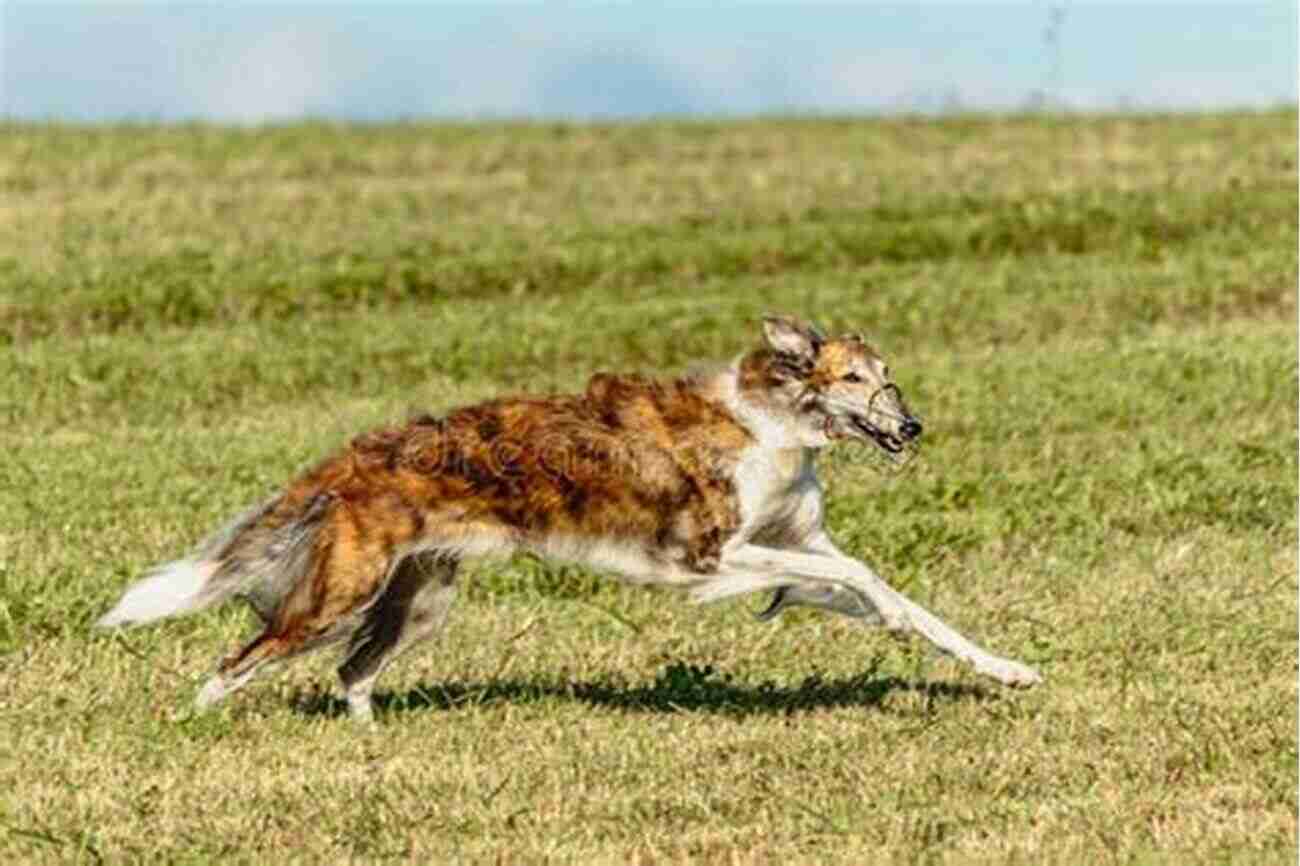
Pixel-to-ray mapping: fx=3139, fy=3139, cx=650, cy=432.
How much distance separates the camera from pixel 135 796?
9883mm

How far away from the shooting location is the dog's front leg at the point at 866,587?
36.6 feet

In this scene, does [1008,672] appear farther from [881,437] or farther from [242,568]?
[242,568]

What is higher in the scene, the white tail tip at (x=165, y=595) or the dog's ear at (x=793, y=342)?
the dog's ear at (x=793, y=342)

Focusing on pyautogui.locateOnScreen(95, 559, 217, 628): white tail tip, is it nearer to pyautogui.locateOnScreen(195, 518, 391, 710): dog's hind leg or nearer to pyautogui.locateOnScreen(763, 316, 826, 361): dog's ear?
pyautogui.locateOnScreen(195, 518, 391, 710): dog's hind leg

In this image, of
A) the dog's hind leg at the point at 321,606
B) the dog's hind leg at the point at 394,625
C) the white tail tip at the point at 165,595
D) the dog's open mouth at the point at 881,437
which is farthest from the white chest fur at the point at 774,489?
the white tail tip at the point at 165,595

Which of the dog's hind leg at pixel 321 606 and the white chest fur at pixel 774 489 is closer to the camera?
the dog's hind leg at pixel 321 606

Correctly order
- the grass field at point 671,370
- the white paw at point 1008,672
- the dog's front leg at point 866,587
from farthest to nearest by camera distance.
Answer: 1. the white paw at point 1008,672
2. the dog's front leg at point 866,587
3. the grass field at point 671,370

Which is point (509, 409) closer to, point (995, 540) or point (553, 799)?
point (553, 799)

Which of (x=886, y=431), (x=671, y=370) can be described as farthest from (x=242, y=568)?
(x=671, y=370)

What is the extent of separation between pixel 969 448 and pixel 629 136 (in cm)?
1570

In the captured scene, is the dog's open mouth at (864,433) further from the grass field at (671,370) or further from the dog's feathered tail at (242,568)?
the dog's feathered tail at (242,568)

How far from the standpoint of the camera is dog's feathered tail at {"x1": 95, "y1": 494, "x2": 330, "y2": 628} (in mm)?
11070

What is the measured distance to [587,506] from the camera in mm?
11156

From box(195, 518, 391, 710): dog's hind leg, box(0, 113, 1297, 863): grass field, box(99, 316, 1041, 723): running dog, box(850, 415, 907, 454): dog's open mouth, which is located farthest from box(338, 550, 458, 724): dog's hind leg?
box(850, 415, 907, 454): dog's open mouth
